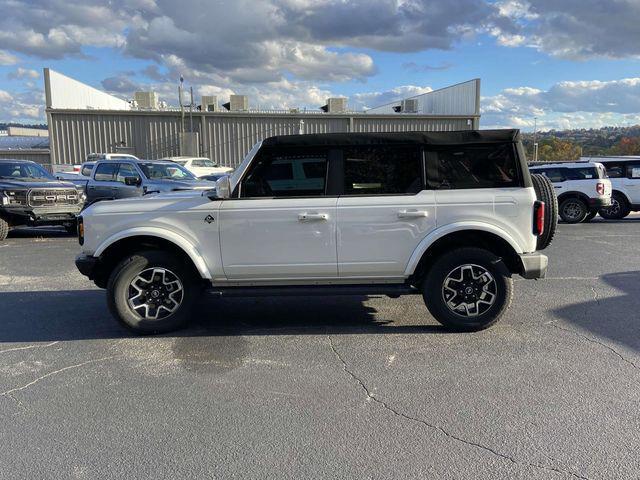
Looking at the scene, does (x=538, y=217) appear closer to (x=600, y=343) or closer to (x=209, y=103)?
(x=600, y=343)

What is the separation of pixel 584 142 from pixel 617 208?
43450 mm

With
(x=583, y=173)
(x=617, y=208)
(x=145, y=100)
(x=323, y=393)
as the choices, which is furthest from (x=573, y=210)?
(x=145, y=100)

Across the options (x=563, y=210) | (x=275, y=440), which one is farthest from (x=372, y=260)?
(x=563, y=210)

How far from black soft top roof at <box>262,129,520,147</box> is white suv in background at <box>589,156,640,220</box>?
12.4m

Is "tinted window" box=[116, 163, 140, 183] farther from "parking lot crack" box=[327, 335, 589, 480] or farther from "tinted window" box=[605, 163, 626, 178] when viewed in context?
"tinted window" box=[605, 163, 626, 178]

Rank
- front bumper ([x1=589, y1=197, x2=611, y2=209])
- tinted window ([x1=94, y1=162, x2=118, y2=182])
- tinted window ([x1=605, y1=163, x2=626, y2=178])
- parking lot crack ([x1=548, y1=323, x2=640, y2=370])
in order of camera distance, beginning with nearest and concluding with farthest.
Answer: parking lot crack ([x1=548, y1=323, x2=640, y2=370])
tinted window ([x1=94, y1=162, x2=118, y2=182])
front bumper ([x1=589, y1=197, x2=611, y2=209])
tinted window ([x1=605, y1=163, x2=626, y2=178])

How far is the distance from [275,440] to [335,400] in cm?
66

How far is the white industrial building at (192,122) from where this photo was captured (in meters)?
31.8

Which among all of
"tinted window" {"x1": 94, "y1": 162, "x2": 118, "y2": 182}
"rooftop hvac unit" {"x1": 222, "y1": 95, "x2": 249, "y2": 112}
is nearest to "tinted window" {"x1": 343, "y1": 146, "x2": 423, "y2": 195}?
"tinted window" {"x1": 94, "y1": 162, "x2": 118, "y2": 182}

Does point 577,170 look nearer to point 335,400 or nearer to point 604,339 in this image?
point 604,339

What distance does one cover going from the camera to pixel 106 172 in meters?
14.5

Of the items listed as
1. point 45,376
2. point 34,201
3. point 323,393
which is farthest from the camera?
point 34,201

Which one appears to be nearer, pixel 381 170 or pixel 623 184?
pixel 381 170

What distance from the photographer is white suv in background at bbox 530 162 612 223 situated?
578 inches
